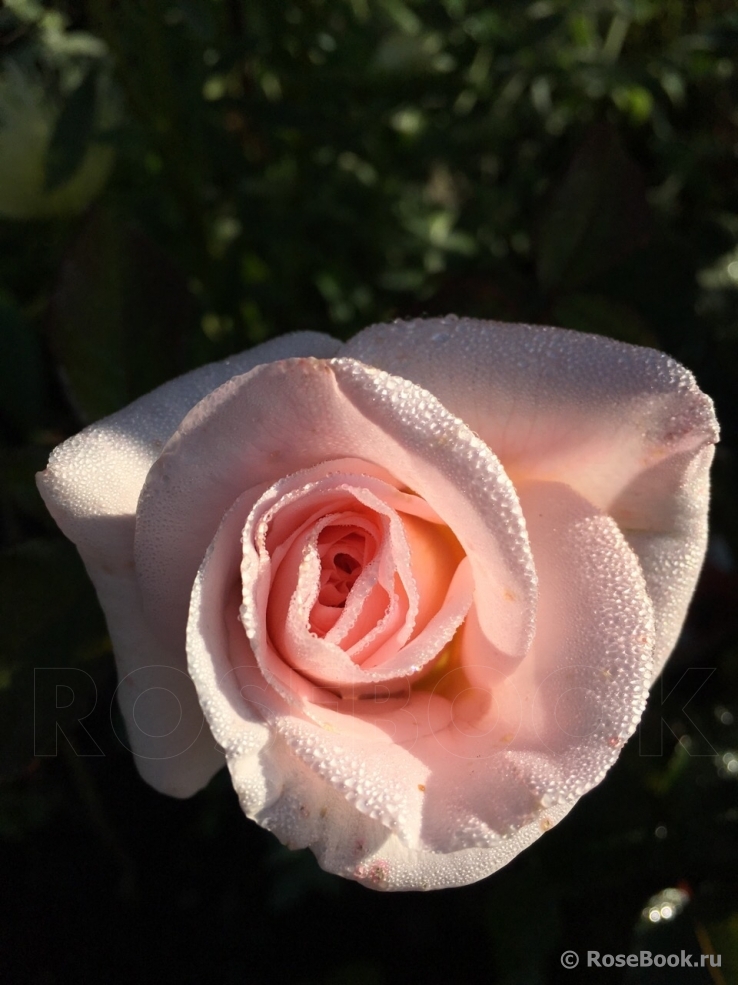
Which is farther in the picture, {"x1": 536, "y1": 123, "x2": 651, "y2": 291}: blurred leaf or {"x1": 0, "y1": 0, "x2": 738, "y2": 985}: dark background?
{"x1": 536, "y1": 123, "x2": 651, "y2": 291}: blurred leaf

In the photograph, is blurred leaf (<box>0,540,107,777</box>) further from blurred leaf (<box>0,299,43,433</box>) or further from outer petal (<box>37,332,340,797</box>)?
blurred leaf (<box>0,299,43,433</box>)

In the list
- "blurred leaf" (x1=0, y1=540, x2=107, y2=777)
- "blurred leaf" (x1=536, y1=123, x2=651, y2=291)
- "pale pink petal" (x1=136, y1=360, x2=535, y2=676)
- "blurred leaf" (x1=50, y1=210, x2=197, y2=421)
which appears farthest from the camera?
"blurred leaf" (x1=536, y1=123, x2=651, y2=291)

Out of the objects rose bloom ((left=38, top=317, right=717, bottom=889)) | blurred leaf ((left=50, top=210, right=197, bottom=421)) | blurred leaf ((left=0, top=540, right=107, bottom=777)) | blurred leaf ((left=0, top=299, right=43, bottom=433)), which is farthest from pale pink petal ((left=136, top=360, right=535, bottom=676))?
blurred leaf ((left=0, top=299, right=43, bottom=433))

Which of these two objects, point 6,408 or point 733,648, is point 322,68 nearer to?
point 6,408

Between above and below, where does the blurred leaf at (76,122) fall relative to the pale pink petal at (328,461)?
above

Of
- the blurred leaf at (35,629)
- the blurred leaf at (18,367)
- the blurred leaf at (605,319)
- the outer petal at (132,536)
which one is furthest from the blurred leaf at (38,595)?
the blurred leaf at (605,319)

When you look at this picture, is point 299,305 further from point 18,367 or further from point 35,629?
point 35,629

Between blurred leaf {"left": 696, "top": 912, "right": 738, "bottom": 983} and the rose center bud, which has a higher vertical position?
the rose center bud

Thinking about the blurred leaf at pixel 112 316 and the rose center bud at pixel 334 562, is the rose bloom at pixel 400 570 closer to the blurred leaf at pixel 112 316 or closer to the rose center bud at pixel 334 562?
the rose center bud at pixel 334 562
